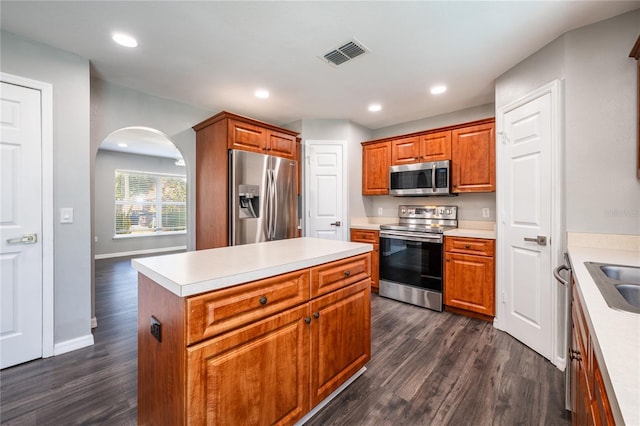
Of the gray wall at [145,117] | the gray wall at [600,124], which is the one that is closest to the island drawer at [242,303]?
the gray wall at [600,124]

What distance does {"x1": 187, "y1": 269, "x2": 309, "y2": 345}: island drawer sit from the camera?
103 centimetres

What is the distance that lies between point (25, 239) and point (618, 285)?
360cm

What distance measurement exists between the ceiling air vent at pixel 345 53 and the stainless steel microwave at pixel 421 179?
1751 mm

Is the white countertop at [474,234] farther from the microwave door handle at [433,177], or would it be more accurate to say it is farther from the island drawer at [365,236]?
the island drawer at [365,236]

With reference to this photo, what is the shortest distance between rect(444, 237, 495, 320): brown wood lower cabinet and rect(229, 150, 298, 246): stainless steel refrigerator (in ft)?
6.40

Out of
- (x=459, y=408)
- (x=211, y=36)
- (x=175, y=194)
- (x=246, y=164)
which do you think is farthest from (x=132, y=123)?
(x=175, y=194)

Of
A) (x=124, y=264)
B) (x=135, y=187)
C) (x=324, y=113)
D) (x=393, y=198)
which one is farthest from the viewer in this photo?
(x=135, y=187)

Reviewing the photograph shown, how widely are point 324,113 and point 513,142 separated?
231 cm

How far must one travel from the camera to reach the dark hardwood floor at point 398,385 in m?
1.57

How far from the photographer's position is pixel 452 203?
12.2 ft

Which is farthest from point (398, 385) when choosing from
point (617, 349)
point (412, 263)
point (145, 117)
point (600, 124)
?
point (145, 117)

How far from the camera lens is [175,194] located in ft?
24.6

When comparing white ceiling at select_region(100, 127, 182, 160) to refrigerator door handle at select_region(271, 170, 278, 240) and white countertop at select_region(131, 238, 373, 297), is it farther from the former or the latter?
white countertop at select_region(131, 238, 373, 297)

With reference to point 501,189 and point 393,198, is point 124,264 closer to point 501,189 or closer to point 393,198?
point 393,198
